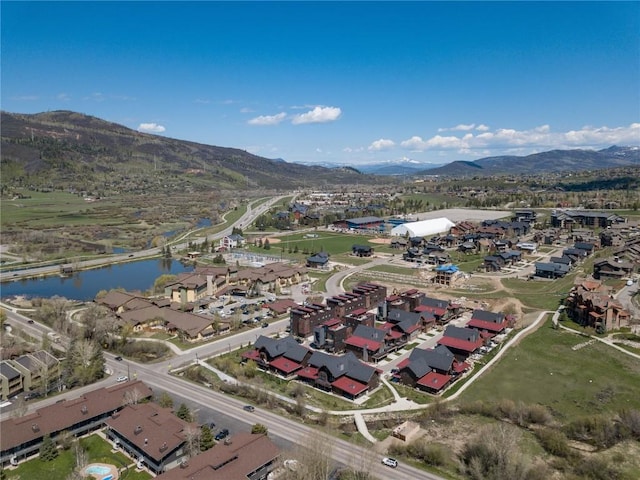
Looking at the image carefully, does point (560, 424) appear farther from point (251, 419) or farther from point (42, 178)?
point (42, 178)

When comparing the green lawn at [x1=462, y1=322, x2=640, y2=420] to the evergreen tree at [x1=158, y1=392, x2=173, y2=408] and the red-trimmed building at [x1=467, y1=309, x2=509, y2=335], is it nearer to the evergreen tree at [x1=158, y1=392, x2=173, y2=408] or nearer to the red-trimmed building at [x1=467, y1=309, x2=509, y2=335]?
the red-trimmed building at [x1=467, y1=309, x2=509, y2=335]

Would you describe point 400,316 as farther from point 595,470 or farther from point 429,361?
point 595,470

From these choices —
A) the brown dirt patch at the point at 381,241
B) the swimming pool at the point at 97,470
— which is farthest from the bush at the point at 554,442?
the brown dirt patch at the point at 381,241

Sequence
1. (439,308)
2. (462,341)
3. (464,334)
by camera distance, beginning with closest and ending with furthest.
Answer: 1. (462,341)
2. (464,334)
3. (439,308)

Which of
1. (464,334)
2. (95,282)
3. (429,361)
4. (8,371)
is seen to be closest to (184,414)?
(8,371)

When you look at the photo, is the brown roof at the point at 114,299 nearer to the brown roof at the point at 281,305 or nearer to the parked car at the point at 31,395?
the brown roof at the point at 281,305

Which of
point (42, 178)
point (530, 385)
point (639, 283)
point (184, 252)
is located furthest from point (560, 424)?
point (42, 178)

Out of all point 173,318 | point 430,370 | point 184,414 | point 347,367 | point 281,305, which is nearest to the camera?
point 184,414
